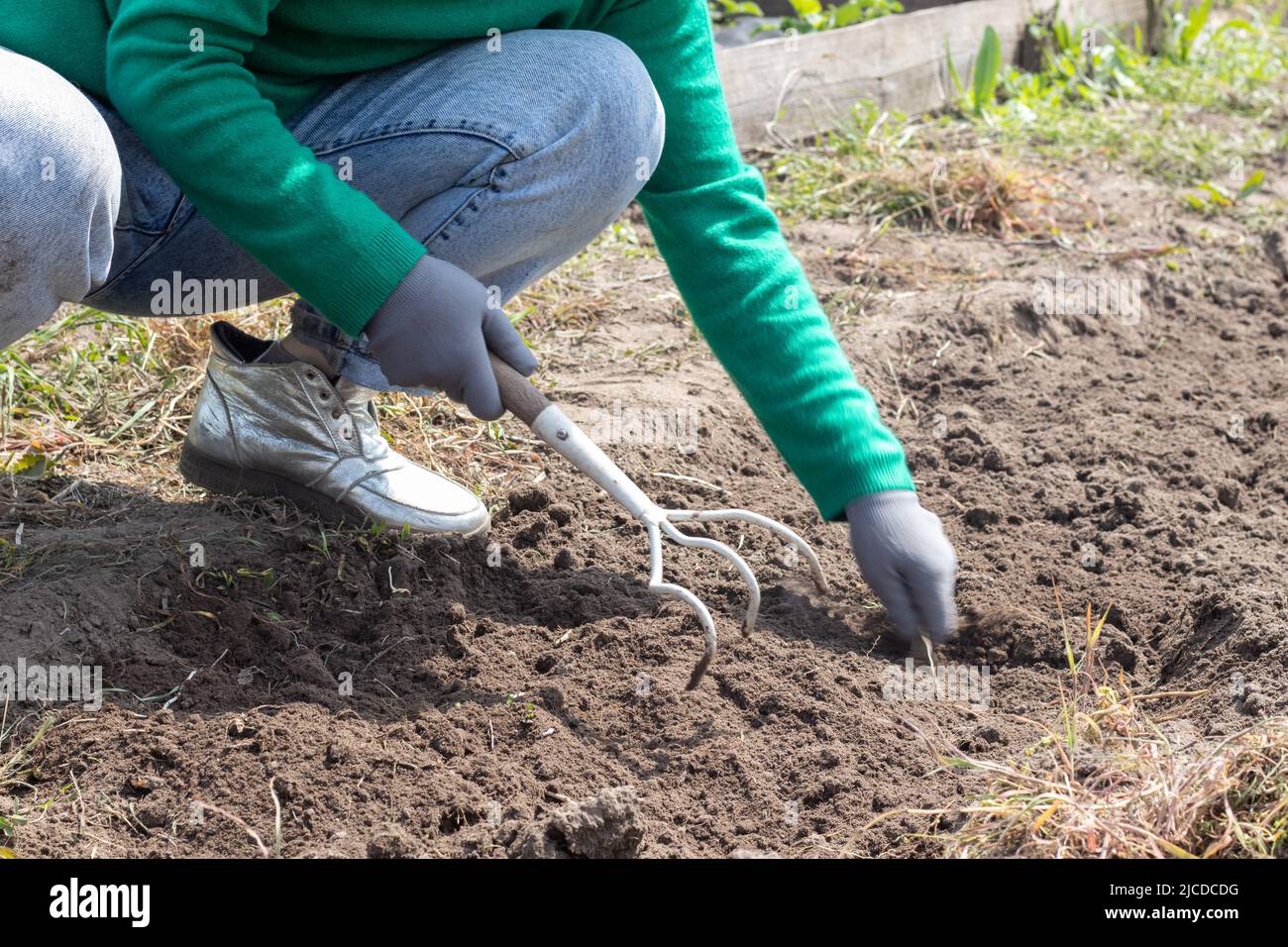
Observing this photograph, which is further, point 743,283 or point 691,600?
point 743,283

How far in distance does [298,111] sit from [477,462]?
2.55 feet

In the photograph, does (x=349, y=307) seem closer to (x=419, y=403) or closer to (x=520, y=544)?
(x=520, y=544)

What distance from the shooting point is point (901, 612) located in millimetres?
1675

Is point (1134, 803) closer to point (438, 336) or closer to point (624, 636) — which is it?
point (624, 636)

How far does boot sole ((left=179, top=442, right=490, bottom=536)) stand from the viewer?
205cm

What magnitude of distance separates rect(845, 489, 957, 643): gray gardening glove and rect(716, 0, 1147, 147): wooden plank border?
2384 millimetres

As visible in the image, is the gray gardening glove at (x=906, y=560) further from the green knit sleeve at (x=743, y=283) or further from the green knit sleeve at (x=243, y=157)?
the green knit sleeve at (x=243, y=157)

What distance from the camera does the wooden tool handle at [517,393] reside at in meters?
1.61

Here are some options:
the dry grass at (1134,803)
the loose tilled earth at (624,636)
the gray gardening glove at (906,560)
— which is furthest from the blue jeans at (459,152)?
the dry grass at (1134,803)

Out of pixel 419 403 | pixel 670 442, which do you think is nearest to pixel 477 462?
pixel 419 403

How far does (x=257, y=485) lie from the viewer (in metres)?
2.09

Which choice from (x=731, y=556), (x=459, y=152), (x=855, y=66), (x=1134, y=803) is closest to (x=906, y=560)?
(x=731, y=556)

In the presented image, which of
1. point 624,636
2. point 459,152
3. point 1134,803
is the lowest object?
point 624,636

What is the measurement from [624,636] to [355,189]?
2.54 feet
